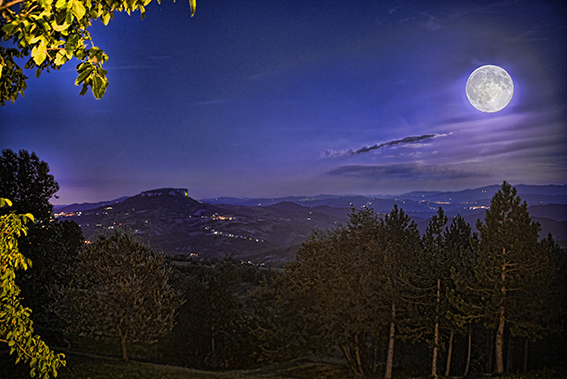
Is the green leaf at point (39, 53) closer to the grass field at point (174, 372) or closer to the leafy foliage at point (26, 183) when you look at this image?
the grass field at point (174, 372)

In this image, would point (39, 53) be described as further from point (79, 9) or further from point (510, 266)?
point (510, 266)

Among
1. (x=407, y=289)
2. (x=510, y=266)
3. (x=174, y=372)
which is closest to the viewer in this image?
(x=510, y=266)

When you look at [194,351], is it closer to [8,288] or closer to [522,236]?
[522,236]

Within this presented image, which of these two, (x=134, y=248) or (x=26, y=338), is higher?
(x=26, y=338)

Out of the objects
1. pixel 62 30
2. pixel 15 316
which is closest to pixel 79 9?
pixel 62 30

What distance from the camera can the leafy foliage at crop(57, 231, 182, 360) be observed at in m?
22.6

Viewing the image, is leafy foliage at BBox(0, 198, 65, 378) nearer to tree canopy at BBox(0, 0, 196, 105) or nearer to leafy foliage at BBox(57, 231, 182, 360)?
tree canopy at BBox(0, 0, 196, 105)

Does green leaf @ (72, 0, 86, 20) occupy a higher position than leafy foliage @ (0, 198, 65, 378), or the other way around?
green leaf @ (72, 0, 86, 20)

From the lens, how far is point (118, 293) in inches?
893

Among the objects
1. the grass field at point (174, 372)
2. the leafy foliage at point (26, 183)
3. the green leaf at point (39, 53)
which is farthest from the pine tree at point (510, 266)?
the leafy foliage at point (26, 183)

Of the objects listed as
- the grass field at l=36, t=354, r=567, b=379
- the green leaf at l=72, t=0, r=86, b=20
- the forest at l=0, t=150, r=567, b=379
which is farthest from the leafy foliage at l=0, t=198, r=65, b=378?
the forest at l=0, t=150, r=567, b=379

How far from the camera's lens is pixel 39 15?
9.35ft

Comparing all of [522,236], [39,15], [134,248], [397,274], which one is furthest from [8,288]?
[522,236]

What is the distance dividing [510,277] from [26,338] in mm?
26070
